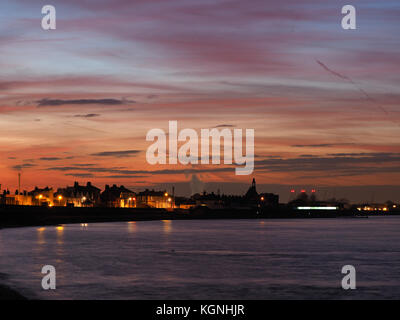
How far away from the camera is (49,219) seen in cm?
19600
